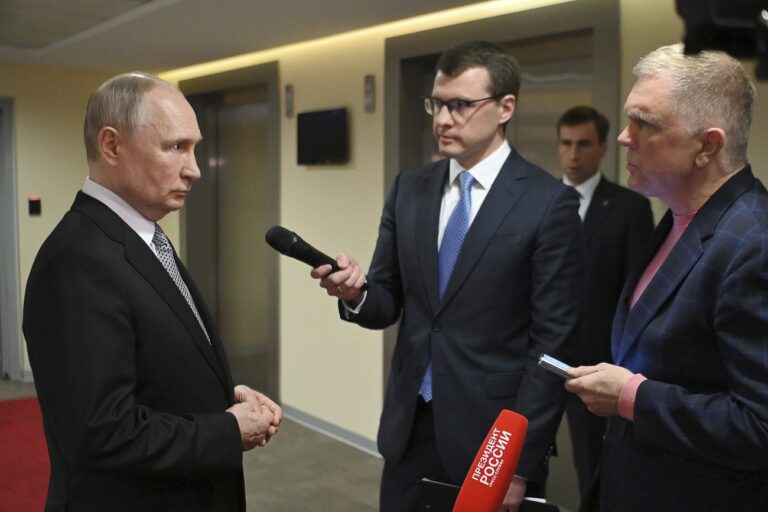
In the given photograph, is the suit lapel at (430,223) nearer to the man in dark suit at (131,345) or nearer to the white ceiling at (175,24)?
the man in dark suit at (131,345)

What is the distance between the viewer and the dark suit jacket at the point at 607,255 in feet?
9.34

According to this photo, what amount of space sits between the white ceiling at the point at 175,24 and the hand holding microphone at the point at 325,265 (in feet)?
6.55

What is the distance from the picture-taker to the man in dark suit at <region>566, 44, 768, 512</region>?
132cm

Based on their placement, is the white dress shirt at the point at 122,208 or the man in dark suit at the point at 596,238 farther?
the man in dark suit at the point at 596,238

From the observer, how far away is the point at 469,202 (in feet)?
6.53

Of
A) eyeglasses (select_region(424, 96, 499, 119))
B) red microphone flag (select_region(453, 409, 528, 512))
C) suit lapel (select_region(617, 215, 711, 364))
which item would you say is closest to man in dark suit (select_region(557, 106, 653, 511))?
eyeglasses (select_region(424, 96, 499, 119))

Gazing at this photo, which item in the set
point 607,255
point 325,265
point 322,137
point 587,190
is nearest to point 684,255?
point 325,265

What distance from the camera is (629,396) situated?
4.75 ft

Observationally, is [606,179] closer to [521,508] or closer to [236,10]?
[521,508]

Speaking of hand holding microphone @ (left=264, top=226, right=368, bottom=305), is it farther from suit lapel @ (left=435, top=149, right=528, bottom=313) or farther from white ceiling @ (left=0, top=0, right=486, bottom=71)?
white ceiling @ (left=0, top=0, right=486, bottom=71)

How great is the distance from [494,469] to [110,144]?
0.96 metres

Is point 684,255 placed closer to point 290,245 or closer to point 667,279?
point 667,279

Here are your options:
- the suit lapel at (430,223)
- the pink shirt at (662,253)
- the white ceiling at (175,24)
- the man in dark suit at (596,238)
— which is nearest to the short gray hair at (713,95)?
the pink shirt at (662,253)

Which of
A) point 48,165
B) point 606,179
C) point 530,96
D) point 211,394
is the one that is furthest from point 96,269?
point 48,165
